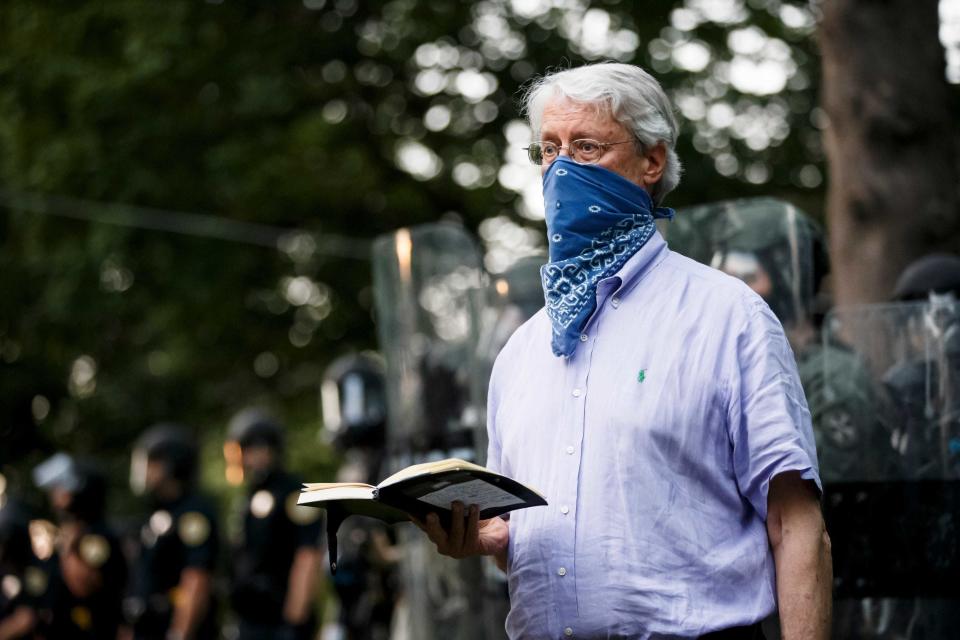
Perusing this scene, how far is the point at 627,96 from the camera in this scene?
9.25 feet

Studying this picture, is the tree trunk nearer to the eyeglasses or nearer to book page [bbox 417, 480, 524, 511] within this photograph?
the eyeglasses

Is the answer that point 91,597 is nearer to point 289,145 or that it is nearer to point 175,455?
point 175,455

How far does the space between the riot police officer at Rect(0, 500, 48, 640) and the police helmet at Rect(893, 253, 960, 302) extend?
17.8 feet

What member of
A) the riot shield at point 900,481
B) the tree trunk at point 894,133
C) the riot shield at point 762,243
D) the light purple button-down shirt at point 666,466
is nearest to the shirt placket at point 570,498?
the light purple button-down shirt at point 666,466

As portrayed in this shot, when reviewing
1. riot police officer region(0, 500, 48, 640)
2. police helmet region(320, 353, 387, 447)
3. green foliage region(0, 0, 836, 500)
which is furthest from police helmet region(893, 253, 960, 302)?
green foliage region(0, 0, 836, 500)

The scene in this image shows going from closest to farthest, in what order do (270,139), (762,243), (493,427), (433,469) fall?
1. (433,469)
2. (493,427)
3. (762,243)
4. (270,139)

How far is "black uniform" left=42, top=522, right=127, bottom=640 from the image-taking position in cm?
862

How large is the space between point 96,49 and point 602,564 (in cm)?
1109

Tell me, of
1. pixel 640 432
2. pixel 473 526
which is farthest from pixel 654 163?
pixel 473 526

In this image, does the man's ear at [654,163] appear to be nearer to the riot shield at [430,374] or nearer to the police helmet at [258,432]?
the riot shield at [430,374]

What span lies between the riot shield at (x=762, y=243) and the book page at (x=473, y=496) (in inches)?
79.5

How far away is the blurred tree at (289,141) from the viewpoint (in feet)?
39.1

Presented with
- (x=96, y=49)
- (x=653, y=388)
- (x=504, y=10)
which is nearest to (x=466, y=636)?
(x=653, y=388)

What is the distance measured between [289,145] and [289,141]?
0.04m
